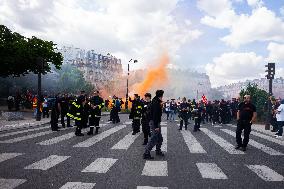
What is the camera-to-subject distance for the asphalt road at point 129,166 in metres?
6.56

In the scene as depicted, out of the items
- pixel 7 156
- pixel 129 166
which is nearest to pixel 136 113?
pixel 7 156

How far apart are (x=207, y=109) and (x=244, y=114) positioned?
15470 mm

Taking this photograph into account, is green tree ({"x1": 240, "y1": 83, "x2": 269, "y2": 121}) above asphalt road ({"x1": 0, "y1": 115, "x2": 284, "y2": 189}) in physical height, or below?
above

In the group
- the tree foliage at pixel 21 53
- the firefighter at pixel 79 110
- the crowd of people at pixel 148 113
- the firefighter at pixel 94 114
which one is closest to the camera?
the crowd of people at pixel 148 113

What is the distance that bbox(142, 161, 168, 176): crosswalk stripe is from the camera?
24.5 feet

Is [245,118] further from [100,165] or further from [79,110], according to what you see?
[79,110]

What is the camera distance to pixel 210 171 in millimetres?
7863

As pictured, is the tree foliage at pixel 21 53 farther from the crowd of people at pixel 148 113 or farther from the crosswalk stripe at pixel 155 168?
the crosswalk stripe at pixel 155 168

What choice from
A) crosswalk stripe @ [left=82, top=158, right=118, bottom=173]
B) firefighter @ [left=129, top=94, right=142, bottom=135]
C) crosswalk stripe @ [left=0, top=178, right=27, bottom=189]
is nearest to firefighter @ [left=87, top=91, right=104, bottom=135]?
firefighter @ [left=129, top=94, right=142, bottom=135]

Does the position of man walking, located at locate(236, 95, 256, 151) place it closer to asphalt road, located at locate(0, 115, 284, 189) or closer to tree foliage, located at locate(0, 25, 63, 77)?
asphalt road, located at locate(0, 115, 284, 189)

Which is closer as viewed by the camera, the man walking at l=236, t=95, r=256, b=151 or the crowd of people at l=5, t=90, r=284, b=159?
the crowd of people at l=5, t=90, r=284, b=159

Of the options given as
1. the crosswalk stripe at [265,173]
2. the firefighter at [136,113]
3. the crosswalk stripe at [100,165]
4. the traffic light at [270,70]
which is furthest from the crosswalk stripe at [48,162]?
the traffic light at [270,70]

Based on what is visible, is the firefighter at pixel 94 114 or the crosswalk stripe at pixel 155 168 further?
the firefighter at pixel 94 114

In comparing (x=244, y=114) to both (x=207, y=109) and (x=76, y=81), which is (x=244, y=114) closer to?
(x=207, y=109)
